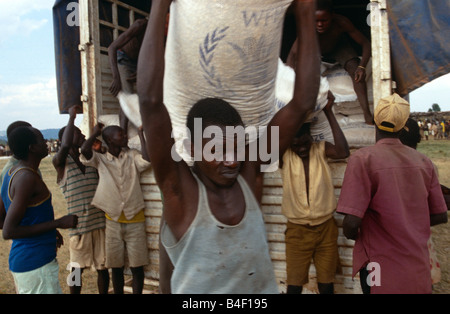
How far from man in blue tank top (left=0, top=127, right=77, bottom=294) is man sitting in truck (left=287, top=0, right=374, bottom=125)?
72.5 inches

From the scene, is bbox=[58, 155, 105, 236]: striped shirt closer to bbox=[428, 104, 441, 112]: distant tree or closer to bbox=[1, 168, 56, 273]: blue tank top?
bbox=[1, 168, 56, 273]: blue tank top

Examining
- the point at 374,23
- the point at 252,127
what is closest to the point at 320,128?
the point at 374,23

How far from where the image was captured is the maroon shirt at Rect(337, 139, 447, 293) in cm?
156

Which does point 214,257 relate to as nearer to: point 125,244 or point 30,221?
point 30,221

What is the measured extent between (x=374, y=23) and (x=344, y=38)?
1209mm

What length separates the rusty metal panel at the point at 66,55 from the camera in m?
3.55

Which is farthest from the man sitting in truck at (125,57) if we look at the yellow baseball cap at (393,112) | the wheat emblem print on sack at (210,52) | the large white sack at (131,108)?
the yellow baseball cap at (393,112)

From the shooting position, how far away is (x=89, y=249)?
269cm

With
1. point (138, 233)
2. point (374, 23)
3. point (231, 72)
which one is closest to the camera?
point (231, 72)

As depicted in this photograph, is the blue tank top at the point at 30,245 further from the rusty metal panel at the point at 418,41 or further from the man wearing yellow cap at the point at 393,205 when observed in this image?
the rusty metal panel at the point at 418,41

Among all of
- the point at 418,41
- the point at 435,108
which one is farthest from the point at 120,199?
the point at 435,108

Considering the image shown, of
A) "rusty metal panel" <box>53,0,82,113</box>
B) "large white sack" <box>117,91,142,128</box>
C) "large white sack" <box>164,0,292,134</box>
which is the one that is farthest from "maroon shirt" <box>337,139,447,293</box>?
"rusty metal panel" <box>53,0,82,113</box>

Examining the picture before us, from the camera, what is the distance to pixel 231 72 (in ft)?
4.84

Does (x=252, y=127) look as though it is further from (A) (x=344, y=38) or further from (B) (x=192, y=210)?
(A) (x=344, y=38)
